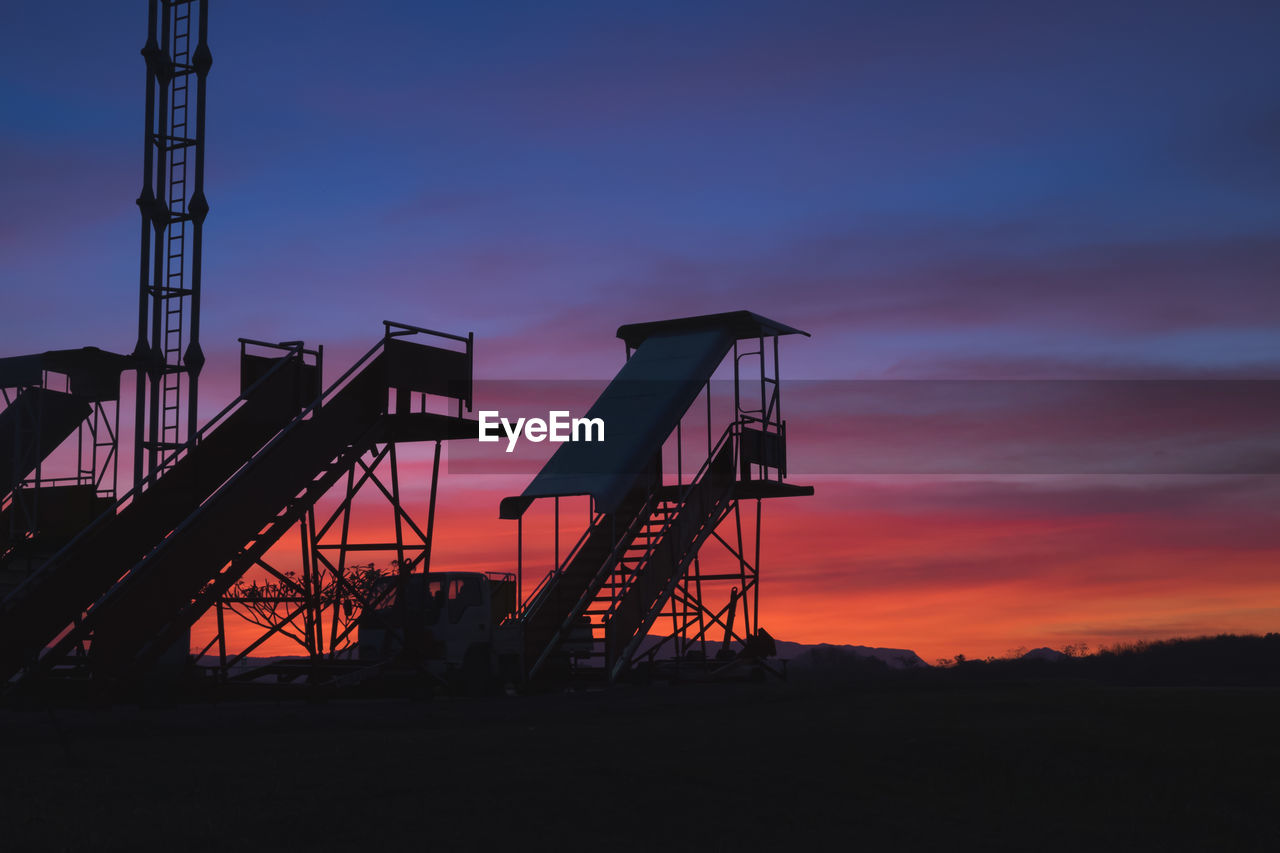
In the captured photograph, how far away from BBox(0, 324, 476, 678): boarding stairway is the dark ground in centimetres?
309

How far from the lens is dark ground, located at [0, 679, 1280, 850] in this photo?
10102 millimetres

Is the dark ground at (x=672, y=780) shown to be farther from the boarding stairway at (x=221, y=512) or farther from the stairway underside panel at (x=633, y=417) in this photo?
the stairway underside panel at (x=633, y=417)

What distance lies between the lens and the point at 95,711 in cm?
2216

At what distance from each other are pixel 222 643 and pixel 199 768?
48.0 feet

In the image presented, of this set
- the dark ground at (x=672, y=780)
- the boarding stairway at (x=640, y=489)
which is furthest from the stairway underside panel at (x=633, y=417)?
the dark ground at (x=672, y=780)

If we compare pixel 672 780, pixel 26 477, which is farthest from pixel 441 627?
pixel 672 780

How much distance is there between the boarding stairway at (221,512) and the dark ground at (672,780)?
3088 millimetres

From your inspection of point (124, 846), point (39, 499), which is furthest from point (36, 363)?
point (124, 846)

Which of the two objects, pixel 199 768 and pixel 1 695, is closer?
pixel 199 768

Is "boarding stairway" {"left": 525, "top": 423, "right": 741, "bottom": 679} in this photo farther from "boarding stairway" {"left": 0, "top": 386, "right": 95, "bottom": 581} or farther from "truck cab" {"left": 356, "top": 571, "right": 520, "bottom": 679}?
"boarding stairway" {"left": 0, "top": 386, "right": 95, "bottom": 581}

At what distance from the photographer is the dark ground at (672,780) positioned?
33.1 ft

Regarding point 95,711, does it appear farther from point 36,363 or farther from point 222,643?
point 36,363

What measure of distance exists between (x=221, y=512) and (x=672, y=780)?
45.3 feet

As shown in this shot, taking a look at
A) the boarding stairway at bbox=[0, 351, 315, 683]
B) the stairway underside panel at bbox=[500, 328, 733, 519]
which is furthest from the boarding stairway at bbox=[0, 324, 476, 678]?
the stairway underside panel at bbox=[500, 328, 733, 519]
